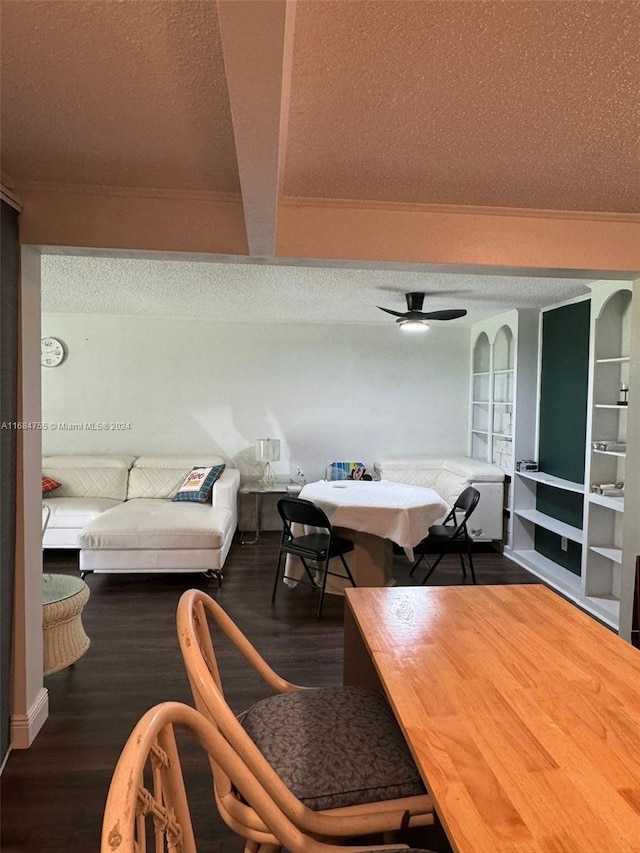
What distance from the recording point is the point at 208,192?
2.12 meters

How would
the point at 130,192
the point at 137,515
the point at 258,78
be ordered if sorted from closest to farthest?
the point at 258,78 → the point at 130,192 → the point at 137,515

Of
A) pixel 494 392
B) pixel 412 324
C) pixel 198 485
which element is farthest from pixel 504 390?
pixel 198 485

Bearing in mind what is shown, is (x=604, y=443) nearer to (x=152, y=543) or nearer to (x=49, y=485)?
(x=152, y=543)

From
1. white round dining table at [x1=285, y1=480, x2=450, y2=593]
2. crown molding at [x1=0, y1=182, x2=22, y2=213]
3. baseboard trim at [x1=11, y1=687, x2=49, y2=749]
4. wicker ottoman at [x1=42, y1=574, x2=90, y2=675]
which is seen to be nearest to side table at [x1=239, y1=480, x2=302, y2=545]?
white round dining table at [x1=285, y1=480, x2=450, y2=593]

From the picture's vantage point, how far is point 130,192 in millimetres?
2098

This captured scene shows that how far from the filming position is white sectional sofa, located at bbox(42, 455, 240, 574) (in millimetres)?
3977

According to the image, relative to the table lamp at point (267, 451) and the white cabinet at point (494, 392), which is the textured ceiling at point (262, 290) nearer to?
the white cabinet at point (494, 392)

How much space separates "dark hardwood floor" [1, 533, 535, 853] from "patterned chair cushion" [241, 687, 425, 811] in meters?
0.55

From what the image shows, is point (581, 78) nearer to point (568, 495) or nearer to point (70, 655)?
point (70, 655)

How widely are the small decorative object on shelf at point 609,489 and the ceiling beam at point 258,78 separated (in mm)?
3179

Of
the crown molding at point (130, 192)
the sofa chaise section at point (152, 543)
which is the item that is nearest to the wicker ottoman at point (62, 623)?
the sofa chaise section at point (152, 543)

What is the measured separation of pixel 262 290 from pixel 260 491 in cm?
211

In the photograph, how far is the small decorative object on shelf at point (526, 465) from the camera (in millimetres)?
4742

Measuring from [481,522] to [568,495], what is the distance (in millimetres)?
865
